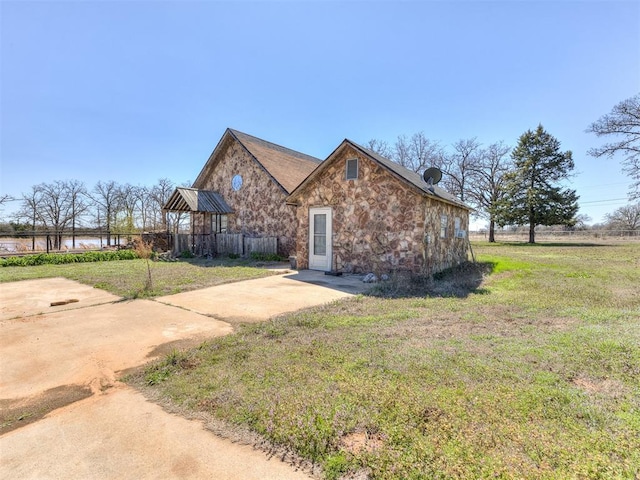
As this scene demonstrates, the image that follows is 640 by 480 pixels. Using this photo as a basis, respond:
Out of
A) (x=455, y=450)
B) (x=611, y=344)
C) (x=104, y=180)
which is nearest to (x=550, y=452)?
(x=455, y=450)

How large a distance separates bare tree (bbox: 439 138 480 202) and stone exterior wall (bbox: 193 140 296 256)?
2789 cm

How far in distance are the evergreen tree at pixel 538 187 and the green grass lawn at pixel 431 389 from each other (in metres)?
29.6

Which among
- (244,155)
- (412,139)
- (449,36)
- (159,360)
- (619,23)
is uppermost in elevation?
(412,139)

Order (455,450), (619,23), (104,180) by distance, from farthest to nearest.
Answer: (104,180) → (619,23) → (455,450)

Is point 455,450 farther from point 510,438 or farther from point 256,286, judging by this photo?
point 256,286

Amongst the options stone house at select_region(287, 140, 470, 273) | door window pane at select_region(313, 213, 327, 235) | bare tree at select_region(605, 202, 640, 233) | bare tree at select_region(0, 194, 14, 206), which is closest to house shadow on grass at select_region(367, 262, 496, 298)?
stone house at select_region(287, 140, 470, 273)

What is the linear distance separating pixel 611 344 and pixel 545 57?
1045 centimetres

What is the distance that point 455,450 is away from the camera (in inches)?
84.4

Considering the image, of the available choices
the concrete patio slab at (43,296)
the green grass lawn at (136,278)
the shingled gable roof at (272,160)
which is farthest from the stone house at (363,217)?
the concrete patio slab at (43,296)

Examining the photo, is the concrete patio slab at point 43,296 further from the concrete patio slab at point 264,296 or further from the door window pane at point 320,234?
the door window pane at point 320,234

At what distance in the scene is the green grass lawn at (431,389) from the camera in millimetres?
2121

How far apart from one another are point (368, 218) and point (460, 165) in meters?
33.3

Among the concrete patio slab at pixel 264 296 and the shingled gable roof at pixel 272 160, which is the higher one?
the shingled gable roof at pixel 272 160

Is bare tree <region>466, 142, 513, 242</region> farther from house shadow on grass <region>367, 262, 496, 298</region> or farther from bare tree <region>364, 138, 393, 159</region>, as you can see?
house shadow on grass <region>367, 262, 496, 298</region>
